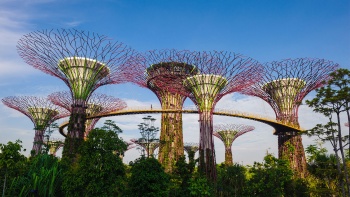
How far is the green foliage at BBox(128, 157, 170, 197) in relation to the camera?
17.9 m

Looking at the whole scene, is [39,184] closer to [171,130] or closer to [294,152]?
[171,130]

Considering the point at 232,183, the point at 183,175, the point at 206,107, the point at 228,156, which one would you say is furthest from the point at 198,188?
the point at 228,156

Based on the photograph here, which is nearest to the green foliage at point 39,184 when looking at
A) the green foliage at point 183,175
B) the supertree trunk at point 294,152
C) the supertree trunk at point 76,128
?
the green foliage at point 183,175

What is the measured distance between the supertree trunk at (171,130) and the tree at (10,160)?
21.7 metres

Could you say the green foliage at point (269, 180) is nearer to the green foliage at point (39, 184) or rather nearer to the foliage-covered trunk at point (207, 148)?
the foliage-covered trunk at point (207, 148)

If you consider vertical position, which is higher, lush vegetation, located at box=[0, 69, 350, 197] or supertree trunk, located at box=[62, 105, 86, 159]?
supertree trunk, located at box=[62, 105, 86, 159]

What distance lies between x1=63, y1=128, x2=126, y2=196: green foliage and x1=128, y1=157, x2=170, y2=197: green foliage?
76 centimetres

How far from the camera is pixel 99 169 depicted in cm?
1709

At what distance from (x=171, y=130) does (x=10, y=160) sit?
79.9 feet

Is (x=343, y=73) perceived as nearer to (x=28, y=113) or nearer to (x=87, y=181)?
(x=87, y=181)

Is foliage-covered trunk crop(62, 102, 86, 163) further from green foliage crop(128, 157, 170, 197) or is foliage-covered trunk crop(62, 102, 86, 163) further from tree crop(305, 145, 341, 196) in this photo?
tree crop(305, 145, 341, 196)

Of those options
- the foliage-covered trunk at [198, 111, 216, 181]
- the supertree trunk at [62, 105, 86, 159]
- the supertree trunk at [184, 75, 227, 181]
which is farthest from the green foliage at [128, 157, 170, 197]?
the supertree trunk at [62, 105, 86, 159]

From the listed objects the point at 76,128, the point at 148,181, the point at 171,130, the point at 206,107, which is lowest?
the point at 148,181

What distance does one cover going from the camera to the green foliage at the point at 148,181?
17.9m
